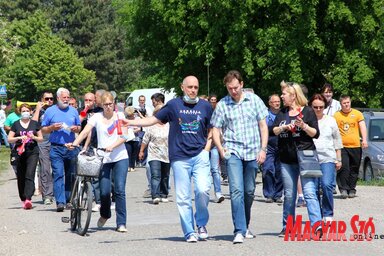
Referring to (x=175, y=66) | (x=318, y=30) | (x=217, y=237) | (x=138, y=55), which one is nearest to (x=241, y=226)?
(x=217, y=237)

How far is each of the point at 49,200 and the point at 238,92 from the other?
7.59 meters

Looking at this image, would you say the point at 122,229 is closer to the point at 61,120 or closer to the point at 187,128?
the point at 187,128

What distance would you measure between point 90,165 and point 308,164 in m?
2.89

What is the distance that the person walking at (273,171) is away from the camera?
17703 millimetres

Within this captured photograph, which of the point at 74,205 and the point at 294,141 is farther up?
the point at 294,141

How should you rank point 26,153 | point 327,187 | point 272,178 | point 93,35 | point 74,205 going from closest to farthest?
point 327,187, point 74,205, point 26,153, point 272,178, point 93,35

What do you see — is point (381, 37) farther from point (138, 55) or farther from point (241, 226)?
point (241, 226)

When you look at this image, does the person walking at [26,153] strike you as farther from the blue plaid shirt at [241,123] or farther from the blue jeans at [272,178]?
the blue plaid shirt at [241,123]

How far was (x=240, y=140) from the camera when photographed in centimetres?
1171

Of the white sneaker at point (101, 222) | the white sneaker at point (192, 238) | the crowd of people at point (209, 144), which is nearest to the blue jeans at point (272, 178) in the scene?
the crowd of people at point (209, 144)

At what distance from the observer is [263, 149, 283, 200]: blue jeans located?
17688 millimetres

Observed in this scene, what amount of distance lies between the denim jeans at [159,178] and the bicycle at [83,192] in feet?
14.1

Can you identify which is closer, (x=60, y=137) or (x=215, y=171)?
(x=60, y=137)

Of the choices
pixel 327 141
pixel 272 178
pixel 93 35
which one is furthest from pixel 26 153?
pixel 93 35
